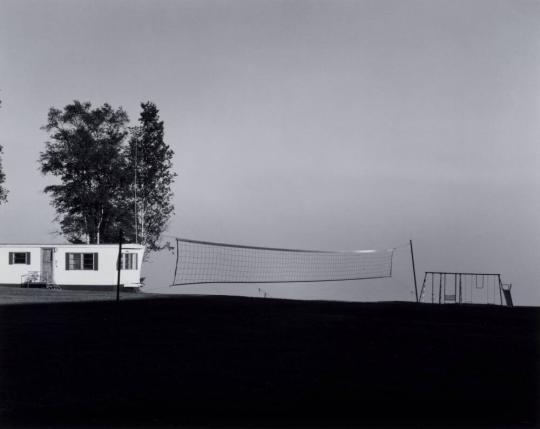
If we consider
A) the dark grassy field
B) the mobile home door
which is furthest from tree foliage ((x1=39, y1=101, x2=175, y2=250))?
the dark grassy field

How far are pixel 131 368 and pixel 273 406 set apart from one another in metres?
2.15

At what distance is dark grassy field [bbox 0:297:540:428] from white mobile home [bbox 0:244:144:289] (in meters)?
20.4

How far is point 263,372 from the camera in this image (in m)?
8.31

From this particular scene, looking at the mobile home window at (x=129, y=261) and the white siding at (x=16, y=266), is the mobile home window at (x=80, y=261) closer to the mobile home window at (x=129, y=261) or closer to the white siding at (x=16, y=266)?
the white siding at (x=16, y=266)

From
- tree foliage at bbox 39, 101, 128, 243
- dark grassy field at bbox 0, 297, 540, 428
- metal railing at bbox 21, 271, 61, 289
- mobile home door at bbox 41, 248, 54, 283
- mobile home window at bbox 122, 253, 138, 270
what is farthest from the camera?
tree foliage at bbox 39, 101, 128, 243

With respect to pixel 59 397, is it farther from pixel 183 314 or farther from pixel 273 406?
pixel 183 314

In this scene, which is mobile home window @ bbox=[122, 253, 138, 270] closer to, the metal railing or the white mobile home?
the white mobile home

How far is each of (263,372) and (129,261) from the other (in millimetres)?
26964

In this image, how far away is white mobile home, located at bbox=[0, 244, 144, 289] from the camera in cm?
3338

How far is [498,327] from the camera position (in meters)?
13.2

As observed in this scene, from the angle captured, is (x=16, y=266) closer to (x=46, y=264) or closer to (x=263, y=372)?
(x=46, y=264)

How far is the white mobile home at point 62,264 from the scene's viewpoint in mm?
33375

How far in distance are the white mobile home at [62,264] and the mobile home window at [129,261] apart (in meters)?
0.65

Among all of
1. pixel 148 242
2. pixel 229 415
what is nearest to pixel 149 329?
pixel 229 415
